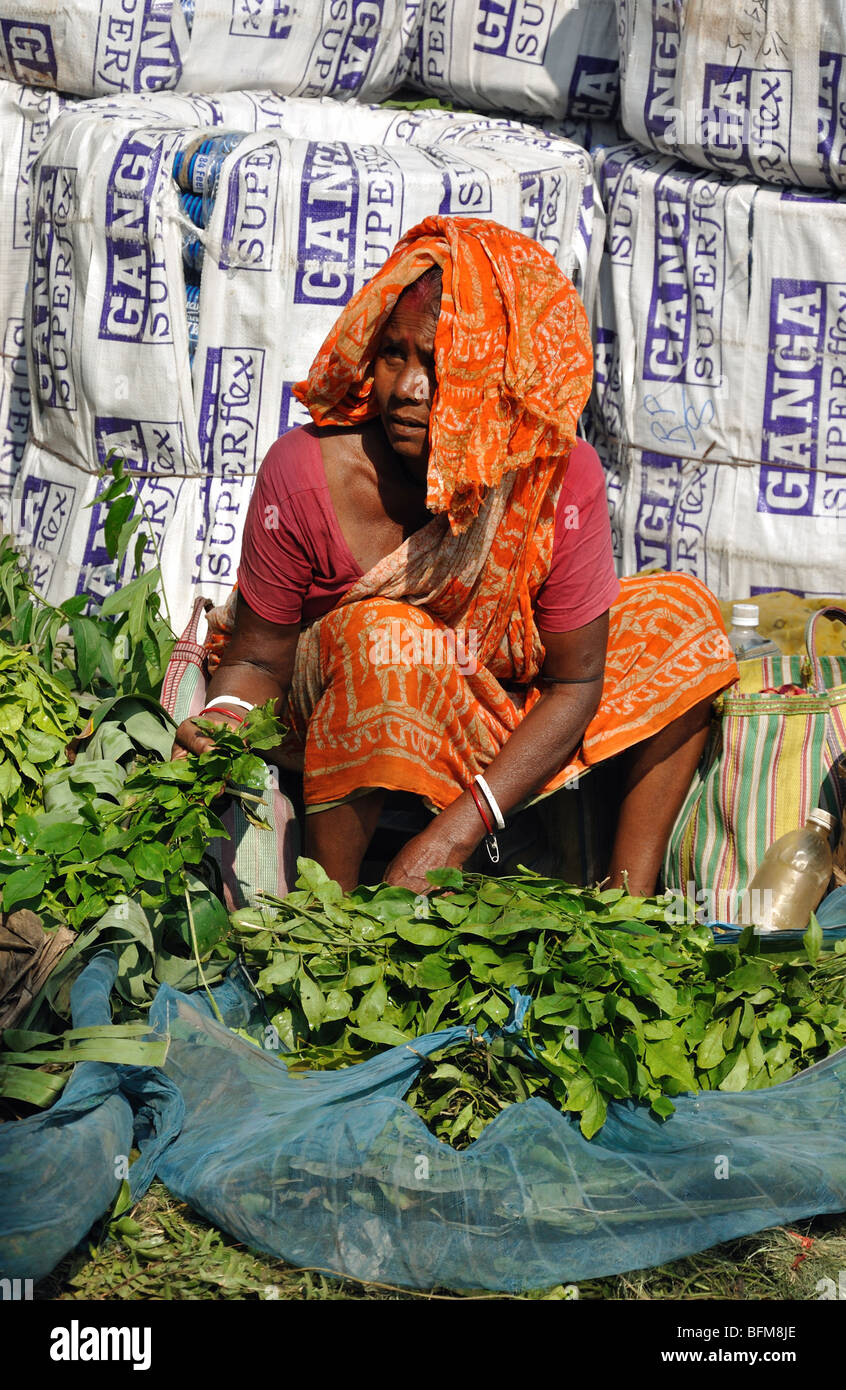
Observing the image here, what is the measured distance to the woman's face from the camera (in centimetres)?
221

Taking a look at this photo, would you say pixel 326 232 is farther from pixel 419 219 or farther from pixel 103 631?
pixel 103 631

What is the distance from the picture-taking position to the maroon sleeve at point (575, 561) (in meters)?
2.42

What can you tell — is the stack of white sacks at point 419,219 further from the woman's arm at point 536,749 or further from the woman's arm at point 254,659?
the woman's arm at point 536,749

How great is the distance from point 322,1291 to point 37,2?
309 cm

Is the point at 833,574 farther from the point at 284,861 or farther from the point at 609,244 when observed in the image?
the point at 284,861

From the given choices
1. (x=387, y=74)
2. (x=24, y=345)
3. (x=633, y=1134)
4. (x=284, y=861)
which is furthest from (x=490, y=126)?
(x=633, y=1134)

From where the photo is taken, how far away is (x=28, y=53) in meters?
3.46

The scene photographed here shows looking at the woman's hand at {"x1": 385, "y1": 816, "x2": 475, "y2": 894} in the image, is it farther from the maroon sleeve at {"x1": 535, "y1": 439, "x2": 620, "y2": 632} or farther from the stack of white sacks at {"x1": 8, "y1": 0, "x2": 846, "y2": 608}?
the stack of white sacks at {"x1": 8, "y1": 0, "x2": 846, "y2": 608}

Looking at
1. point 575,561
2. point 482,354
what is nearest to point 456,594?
point 575,561

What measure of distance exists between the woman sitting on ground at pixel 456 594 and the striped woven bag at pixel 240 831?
0.08 m

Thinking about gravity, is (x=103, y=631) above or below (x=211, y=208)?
below

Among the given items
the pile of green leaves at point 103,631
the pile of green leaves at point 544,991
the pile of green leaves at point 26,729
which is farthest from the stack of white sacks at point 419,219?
the pile of green leaves at point 544,991

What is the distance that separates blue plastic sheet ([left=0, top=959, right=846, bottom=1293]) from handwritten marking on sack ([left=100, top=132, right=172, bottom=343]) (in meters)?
1.88

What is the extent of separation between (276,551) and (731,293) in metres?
1.42
